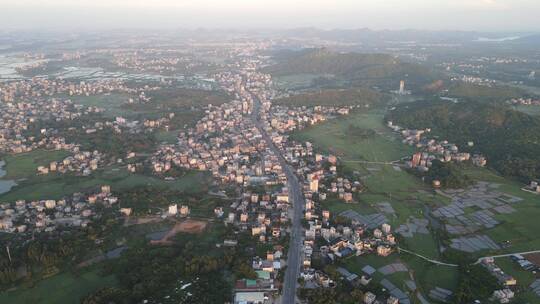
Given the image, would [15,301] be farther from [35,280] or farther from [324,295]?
[324,295]

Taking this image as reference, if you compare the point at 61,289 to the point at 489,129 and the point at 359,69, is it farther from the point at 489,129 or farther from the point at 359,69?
the point at 359,69

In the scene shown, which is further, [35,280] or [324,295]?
[35,280]

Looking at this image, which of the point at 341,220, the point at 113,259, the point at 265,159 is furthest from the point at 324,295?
the point at 265,159

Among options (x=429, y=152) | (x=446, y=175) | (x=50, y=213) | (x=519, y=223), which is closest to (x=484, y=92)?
(x=429, y=152)

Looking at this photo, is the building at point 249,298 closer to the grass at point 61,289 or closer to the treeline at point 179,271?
the treeline at point 179,271

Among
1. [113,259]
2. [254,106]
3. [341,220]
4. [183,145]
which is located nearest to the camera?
[113,259]

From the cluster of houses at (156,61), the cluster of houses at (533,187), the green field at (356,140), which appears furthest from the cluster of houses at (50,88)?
the cluster of houses at (533,187)
